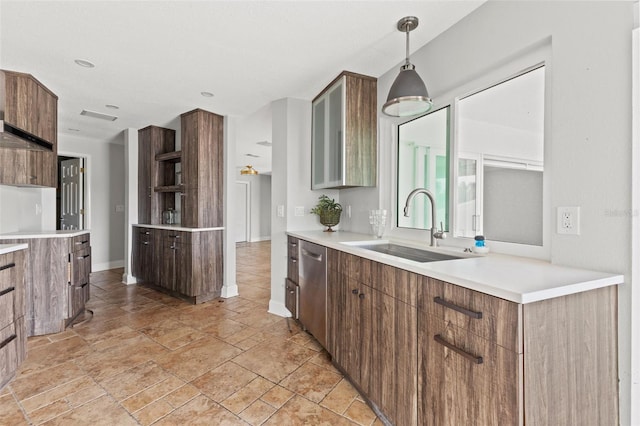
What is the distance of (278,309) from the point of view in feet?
11.0

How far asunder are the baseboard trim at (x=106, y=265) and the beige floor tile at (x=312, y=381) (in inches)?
195

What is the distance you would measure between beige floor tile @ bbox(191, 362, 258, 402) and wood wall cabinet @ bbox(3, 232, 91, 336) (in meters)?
1.85

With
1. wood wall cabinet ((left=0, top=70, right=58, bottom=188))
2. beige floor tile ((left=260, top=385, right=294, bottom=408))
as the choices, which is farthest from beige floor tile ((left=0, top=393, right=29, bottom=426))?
wood wall cabinet ((left=0, top=70, right=58, bottom=188))

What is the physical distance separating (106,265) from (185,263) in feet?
9.23

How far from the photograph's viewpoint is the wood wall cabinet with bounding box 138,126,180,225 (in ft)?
15.1

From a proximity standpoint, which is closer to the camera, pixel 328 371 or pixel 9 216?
pixel 328 371

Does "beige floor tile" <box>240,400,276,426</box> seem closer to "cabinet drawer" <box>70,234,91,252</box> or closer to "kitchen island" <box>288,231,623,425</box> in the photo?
"kitchen island" <box>288,231,623,425</box>

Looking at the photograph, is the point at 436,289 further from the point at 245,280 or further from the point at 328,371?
the point at 245,280

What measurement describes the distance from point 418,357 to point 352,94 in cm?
214

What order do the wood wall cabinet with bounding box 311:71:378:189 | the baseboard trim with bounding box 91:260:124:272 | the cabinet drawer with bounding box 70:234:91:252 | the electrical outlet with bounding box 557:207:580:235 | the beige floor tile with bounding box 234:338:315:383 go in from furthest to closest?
the baseboard trim with bounding box 91:260:124:272 < the cabinet drawer with bounding box 70:234:91:252 < the wood wall cabinet with bounding box 311:71:378:189 < the beige floor tile with bounding box 234:338:315:383 < the electrical outlet with bounding box 557:207:580:235

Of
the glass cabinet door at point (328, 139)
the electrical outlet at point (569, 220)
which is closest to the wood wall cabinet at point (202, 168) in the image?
the glass cabinet door at point (328, 139)

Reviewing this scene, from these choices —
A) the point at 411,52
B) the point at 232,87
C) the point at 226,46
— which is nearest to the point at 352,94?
the point at 411,52

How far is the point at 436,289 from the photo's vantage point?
48.1 inches

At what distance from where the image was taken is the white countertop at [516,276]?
3.14 feet
